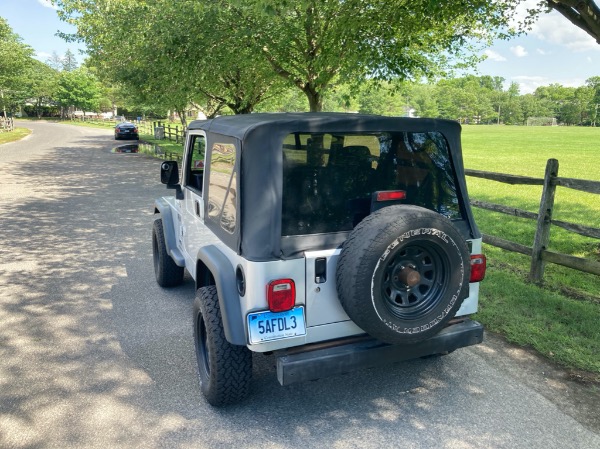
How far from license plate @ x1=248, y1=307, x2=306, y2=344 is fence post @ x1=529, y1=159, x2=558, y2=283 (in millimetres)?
3897

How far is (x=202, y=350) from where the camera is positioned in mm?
3422

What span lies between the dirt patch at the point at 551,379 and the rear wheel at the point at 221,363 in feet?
6.84

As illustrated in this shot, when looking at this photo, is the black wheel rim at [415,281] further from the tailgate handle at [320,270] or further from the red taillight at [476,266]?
the red taillight at [476,266]

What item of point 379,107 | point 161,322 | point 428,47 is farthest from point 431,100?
point 161,322

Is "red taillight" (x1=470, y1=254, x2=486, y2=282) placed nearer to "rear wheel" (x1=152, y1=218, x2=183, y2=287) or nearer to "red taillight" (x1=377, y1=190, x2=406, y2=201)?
"red taillight" (x1=377, y1=190, x2=406, y2=201)

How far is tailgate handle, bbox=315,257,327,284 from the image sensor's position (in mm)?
2814

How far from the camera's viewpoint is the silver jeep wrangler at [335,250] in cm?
273

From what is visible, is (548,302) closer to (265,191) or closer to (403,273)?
(403,273)

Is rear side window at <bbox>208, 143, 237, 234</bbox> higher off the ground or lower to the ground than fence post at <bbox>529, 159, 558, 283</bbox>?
higher

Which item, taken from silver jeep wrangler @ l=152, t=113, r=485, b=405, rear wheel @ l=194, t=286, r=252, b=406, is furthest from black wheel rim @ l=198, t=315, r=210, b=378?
rear wheel @ l=194, t=286, r=252, b=406

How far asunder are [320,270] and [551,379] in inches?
84.5

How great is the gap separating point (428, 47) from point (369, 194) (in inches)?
402

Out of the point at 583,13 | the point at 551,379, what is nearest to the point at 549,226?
the point at 551,379

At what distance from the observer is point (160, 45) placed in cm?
1092
